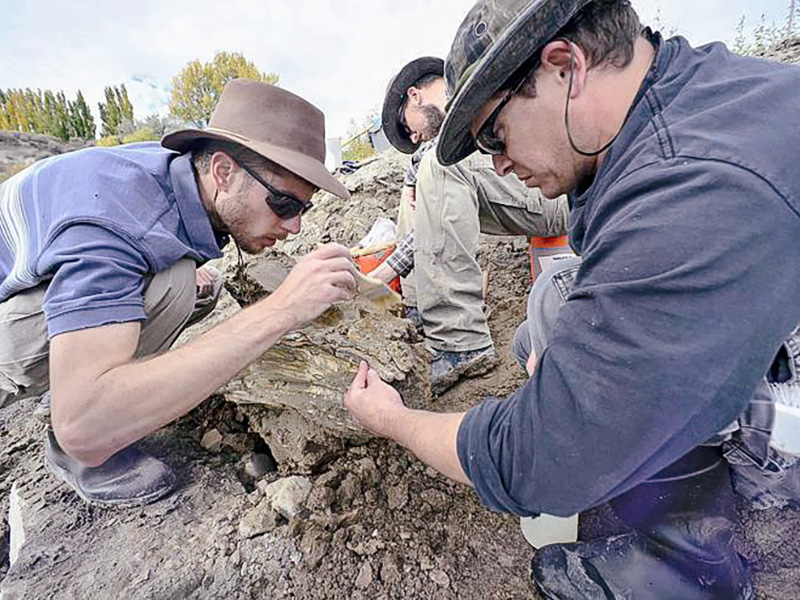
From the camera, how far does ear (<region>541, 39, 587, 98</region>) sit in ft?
3.45

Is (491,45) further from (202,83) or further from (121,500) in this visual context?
(202,83)

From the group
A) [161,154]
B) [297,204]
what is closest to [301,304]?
[297,204]

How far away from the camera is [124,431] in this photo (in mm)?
1438

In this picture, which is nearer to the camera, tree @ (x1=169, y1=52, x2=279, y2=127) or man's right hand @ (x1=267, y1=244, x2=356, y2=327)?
man's right hand @ (x1=267, y1=244, x2=356, y2=327)

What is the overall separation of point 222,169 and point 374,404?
3.53 ft

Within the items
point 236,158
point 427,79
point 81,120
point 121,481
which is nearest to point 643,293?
point 236,158

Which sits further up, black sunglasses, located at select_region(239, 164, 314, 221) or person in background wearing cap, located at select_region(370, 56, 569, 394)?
black sunglasses, located at select_region(239, 164, 314, 221)

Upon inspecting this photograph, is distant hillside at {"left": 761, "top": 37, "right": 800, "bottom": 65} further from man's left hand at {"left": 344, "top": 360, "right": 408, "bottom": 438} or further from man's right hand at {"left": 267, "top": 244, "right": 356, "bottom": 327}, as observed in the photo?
man's left hand at {"left": 344, "top": 360, "right": 408, "bottom": 438}

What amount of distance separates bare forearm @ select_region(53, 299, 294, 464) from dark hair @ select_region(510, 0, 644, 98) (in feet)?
3.40

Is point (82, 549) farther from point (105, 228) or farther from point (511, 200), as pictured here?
point (511, 200)

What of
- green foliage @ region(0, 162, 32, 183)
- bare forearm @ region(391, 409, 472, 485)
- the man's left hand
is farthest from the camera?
green foliage @ region(0, 162, 32, 183)

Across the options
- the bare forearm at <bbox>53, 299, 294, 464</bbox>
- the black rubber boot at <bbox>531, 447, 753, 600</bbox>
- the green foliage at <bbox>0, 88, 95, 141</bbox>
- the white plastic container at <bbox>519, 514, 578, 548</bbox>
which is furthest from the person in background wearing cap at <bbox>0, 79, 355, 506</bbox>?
the green foliage at <bbox>0, 88, 95, 141</bbox>

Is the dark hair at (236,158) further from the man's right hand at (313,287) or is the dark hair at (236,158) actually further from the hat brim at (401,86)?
the hat brim at (401,86)

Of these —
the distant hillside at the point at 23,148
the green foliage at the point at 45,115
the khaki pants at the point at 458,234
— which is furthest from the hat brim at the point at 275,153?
the green foliage at the point at 45,115
